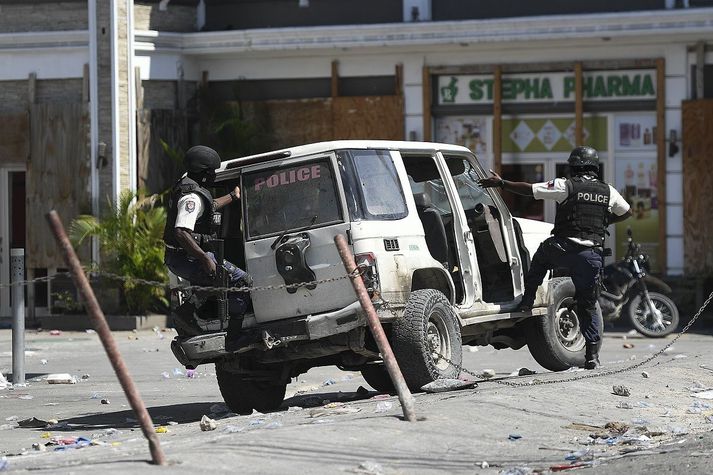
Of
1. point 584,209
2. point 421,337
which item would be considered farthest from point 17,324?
point 584,209

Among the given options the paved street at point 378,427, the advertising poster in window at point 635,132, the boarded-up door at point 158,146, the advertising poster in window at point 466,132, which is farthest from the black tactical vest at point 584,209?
the boarded-up door at point 158,146

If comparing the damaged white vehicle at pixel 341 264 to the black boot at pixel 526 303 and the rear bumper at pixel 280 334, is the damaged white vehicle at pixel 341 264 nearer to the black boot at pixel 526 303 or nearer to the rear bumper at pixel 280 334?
the rear bumper at pixel 280 334

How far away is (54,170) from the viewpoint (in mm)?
22734

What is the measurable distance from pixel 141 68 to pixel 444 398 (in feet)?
43.3

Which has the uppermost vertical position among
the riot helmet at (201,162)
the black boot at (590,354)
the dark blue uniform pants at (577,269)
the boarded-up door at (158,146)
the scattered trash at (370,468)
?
the boarded-up door at (158,146)

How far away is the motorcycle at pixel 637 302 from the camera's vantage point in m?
19.5

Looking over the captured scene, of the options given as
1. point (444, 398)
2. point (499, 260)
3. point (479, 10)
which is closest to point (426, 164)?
point (499, 260)

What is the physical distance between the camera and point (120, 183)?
73.6ft

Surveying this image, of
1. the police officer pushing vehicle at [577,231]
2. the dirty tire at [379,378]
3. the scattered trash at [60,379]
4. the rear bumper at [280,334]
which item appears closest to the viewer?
the rear bumper at [280,334]

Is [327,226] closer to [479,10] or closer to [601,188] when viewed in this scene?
[601,188]

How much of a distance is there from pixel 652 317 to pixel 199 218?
31.8 ft

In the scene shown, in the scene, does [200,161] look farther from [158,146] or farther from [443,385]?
[158,146]

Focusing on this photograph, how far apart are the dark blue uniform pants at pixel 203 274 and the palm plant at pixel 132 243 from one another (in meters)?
9.88

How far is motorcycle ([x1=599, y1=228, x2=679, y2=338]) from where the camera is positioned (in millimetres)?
19500
